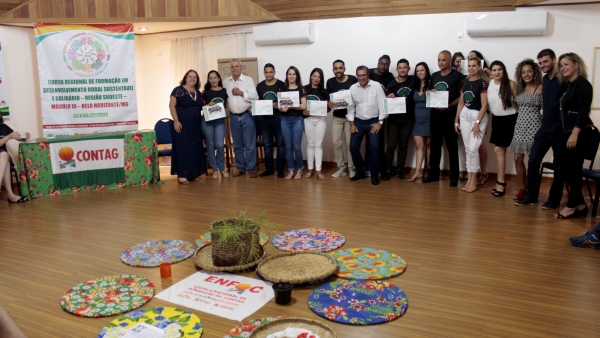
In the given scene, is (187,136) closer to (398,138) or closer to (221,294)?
(398,138)

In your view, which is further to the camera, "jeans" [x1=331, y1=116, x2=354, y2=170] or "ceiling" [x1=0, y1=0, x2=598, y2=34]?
"jeans" [x1=331, y1=116, x2=354, y2=170]

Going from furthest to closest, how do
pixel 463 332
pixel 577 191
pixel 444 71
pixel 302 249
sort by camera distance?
pixel 444 71 < pixel 577 191 < pixel 302 249 < pixel 463 332

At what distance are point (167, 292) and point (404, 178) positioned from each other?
399 cm

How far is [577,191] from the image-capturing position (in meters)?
4.47

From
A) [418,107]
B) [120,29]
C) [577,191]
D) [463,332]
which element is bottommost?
[463,332]

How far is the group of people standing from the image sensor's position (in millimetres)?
4707

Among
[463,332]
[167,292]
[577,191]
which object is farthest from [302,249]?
[577,191]

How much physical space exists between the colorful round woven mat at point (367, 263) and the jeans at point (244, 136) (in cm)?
328

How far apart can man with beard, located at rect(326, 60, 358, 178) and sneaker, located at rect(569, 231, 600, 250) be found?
3037 mm

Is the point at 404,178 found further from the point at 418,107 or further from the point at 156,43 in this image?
the point at 156,43

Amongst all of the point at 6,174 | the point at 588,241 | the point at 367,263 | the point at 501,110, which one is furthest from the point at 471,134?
the point at 6,174

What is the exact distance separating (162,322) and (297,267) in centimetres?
98

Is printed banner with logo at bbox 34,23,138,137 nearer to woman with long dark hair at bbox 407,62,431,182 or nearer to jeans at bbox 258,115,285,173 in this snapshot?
jeans at bbox 258,115,285,173

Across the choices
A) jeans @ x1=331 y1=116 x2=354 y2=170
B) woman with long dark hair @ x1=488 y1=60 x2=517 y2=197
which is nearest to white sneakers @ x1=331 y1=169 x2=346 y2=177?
jeans @ x1=331 y1=116 x2=354 y2=170
